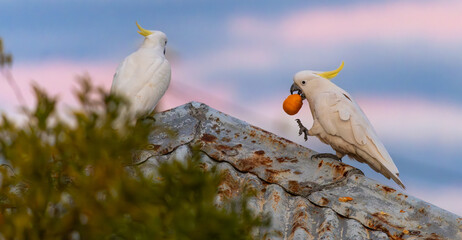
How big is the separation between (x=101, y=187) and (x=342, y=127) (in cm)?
296

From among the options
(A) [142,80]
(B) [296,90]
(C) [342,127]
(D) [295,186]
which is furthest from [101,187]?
(B) [296,90]

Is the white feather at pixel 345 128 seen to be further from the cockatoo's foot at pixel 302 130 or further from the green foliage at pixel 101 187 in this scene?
the green foliage at pixel 101 187

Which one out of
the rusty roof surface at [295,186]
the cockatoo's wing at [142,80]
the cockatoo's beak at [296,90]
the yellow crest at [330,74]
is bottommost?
Result: the cockatoo's wing at [142,80]

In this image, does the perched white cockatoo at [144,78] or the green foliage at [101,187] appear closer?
the green foliage at [101,187]

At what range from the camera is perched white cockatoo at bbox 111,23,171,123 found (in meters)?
4.65

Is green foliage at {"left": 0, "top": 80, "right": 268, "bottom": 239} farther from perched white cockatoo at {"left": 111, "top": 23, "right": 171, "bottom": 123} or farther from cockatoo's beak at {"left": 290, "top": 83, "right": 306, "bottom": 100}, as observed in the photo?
cockatoo's beak at {"left": 290, "top": 83, "right": 306, "bottom": 100}

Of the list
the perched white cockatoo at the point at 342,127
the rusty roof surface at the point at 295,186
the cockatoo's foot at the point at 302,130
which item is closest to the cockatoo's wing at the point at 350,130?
the perched white cockatoo at the point at 342,127

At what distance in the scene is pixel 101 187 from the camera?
5.67 feet

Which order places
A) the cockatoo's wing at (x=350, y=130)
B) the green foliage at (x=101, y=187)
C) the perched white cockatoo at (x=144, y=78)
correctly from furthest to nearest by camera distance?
the perched white cockatoo at (x=144, y=78)
the cockatoo's wing at (x=350, y=130)
the green foliage at (x=101, y=187)

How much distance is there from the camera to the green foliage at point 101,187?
1553mm

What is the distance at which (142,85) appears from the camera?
4.74 metres

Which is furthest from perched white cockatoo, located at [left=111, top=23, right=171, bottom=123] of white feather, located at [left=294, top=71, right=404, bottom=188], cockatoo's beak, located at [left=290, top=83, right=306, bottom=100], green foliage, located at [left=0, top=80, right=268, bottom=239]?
green foliage, located at [left=0, top=80, right=268, bottom=239]

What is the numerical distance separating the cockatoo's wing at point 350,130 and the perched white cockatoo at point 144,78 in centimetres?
134

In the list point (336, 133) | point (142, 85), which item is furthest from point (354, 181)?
point (142, 85)
